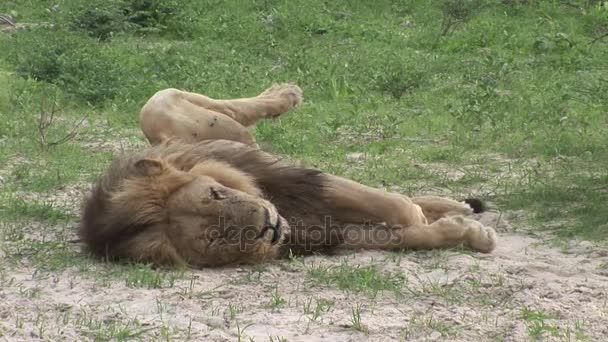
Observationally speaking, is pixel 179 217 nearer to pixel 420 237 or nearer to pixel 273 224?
pixel 273 224

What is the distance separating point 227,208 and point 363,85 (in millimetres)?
5120

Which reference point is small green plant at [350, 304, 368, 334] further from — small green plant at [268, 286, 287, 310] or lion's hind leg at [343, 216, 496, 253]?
lion's hind leg at [343, 216, 496, 253]

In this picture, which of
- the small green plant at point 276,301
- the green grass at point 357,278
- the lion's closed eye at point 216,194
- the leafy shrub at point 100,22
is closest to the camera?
the small green plant at point 276,301

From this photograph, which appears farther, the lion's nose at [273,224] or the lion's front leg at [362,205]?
the lion's front leg at [362,205]

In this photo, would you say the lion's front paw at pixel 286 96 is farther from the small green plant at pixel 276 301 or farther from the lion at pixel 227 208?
the small green plant at pixel 276 301

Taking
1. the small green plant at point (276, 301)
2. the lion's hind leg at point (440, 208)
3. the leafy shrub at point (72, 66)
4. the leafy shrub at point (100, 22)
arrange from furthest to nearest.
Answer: the leafy shrub at point (100, 22)
the leafy shrub at point (72, 66)
the lion's hind leg at point (440, 208)
the small green plant at point (276, 301)

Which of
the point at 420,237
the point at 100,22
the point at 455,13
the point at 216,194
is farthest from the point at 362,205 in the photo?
the point at 455,13

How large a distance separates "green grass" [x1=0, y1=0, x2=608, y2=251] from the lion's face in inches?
44.8

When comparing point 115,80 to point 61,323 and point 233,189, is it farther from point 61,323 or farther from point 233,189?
point 61,323

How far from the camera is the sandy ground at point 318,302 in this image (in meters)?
3.61

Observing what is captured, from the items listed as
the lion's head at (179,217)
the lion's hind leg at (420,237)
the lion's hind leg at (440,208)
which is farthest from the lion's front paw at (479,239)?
the lion's head at (179,217)

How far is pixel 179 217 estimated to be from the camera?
423 centimetres

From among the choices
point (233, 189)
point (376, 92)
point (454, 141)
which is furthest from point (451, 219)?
point (376, 92)

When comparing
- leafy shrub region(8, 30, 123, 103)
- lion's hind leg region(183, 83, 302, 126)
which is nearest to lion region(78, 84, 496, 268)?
lion's hind leg region(183, 83, 302, 126)
